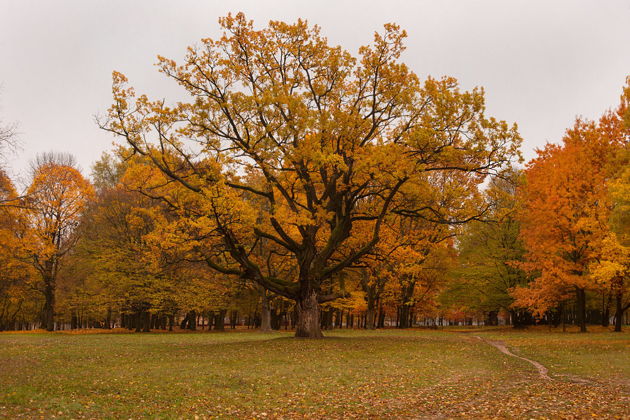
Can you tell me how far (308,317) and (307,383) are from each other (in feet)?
38.2

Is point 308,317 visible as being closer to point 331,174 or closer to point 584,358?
point 331,174

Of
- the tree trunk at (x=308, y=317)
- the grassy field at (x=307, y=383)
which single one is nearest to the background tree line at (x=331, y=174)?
the tree trunk at (x=308, y=317)

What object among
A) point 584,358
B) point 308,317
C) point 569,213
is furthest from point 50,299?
point 569,213

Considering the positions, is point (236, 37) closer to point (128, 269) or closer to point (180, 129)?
point (180, 129)

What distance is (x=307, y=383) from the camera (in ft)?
41.3

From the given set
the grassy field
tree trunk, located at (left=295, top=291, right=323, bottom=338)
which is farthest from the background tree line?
the grassy field

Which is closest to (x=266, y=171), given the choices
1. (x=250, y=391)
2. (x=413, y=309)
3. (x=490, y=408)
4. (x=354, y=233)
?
(x=354, y=233)

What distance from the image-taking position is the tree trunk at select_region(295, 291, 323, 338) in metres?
24.0

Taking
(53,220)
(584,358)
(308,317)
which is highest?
(53,220)

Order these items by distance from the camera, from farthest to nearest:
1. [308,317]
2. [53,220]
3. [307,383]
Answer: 1. [53,220]
2. [308,317]
3. [307,383]

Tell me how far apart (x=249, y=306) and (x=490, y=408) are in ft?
131

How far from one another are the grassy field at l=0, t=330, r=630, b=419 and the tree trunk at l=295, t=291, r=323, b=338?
3797 millimetres

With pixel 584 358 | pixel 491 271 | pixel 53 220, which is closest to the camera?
pixel 584 358

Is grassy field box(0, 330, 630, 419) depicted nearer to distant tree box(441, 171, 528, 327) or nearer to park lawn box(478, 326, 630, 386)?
park lawn box(478, 326, 630, 386)
